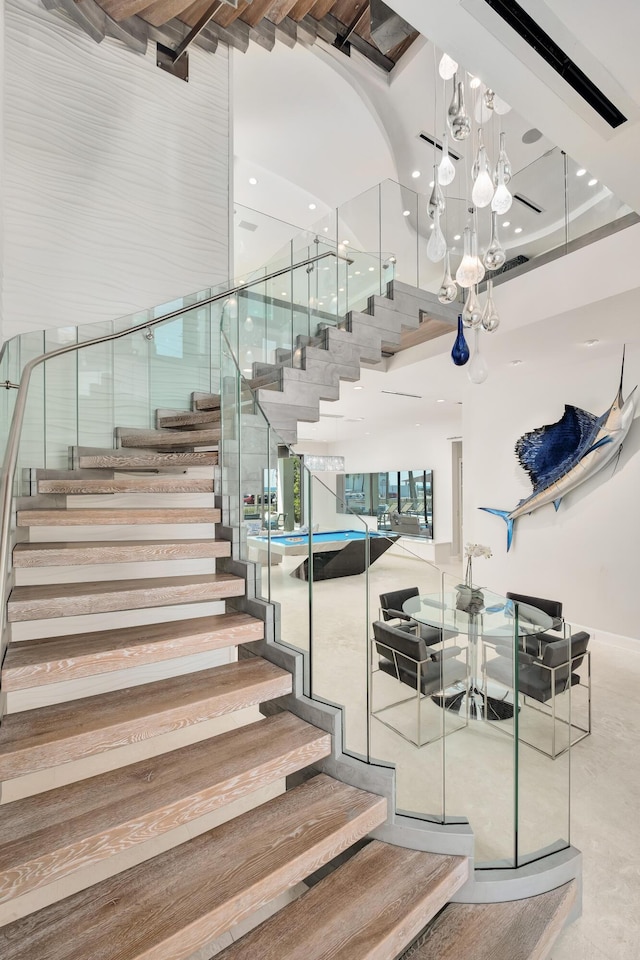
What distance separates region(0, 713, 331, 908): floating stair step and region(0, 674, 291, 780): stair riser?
105 mm

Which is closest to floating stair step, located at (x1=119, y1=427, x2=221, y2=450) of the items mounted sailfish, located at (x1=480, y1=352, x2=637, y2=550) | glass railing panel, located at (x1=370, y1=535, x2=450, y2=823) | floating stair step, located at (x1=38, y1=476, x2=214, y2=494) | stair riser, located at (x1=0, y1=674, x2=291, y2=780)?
floating stair step, located at (x1=38, y1=476, x2=214, y2=494)

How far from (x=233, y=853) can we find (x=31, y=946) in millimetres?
538

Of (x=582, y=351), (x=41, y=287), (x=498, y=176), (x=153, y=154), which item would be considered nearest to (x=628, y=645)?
(x=582, y=351)

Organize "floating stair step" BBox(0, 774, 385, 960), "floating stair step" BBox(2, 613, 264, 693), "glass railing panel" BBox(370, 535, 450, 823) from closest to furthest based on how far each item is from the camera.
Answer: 1. "floating stair step" BBox(0, 774, 385, 960)
2. "floating stair step" BBox(2, 613, 264, 693)
3. "glass railing panel" BBox(370, 535, 450, 823)

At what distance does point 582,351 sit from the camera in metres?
5.04

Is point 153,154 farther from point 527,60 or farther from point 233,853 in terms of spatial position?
point 233,853

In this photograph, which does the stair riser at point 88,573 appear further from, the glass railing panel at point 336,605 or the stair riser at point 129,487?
the glass railing panel at point 336,605

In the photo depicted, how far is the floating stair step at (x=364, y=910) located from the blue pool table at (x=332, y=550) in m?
1.04

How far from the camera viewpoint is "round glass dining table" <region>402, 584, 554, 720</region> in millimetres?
3064

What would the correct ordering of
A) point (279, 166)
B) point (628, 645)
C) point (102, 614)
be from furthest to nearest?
1. point (279, 166)
2. point (628, 645)
3. point (102, 614)

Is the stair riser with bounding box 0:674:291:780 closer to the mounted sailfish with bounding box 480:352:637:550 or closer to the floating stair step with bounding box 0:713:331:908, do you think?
the floating stair step with bounding box 0:713:331:908

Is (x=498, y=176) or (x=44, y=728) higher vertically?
(x=498, y=176)

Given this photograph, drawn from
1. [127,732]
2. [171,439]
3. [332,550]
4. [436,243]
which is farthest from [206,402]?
[127,732]

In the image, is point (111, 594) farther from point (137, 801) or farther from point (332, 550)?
point (332, 550)
